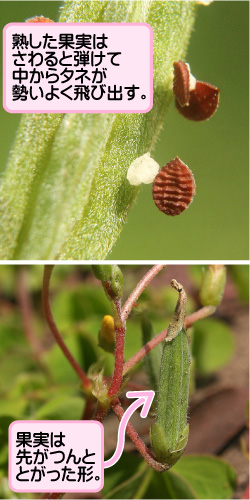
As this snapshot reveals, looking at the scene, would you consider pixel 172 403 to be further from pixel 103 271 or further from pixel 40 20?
pixel 40 20

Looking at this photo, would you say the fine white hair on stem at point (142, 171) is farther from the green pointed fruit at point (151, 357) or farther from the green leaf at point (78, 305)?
the green leaf at point (78, 305)

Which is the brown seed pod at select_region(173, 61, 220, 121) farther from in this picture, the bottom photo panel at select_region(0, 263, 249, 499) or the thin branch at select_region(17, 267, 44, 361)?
the thin branch at select_region(17, 267, 44, 361)

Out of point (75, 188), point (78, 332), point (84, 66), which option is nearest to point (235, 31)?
point (84, 66)

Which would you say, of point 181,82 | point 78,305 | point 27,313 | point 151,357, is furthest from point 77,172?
point 27,313

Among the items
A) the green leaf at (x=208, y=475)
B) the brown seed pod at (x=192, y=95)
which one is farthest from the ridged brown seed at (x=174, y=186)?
the green leaf at (x=208, y=475)

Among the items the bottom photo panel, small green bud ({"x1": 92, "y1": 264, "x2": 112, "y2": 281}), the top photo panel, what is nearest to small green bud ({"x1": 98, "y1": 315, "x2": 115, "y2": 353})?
the bottom photo panel

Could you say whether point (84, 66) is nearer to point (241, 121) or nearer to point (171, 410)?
point (241, 121)
